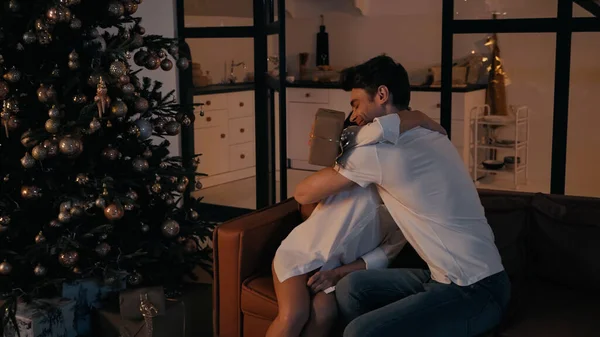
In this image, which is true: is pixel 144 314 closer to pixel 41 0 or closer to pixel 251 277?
pixel 251 277

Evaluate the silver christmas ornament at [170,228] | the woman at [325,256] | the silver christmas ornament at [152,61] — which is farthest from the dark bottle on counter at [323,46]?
the woman at [325,256]

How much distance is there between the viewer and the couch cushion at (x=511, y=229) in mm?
2553

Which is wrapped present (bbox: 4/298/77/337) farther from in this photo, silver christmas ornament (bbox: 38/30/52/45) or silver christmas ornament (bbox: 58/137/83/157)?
silver christmas ornament (bbox: 38/30/52/45)

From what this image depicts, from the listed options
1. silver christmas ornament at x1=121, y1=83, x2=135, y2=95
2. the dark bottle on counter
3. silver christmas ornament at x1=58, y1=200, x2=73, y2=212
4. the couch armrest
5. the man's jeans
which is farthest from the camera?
the dark bottle on counter

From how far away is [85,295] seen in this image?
290 centimetres

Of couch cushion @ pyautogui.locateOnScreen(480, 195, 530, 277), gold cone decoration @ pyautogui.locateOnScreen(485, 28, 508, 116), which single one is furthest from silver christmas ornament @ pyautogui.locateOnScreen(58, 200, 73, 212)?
gold cone decoration @ pyautogui.locateOnScreen(485, 28, 508, 116)

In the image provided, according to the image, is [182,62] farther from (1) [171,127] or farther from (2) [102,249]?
(2) [102,249]

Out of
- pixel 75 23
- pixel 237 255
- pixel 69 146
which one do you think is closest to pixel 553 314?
pixel 237 255

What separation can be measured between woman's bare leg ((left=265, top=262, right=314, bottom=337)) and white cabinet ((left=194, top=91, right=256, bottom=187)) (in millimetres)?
2781

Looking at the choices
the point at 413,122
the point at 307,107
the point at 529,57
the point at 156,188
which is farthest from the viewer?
the point at 307,107

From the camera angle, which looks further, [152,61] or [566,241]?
[152,61]

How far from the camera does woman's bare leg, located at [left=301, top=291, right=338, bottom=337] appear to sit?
2.13 metres

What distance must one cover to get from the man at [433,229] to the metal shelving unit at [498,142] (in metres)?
3.34

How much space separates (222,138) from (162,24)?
114 centimetres
